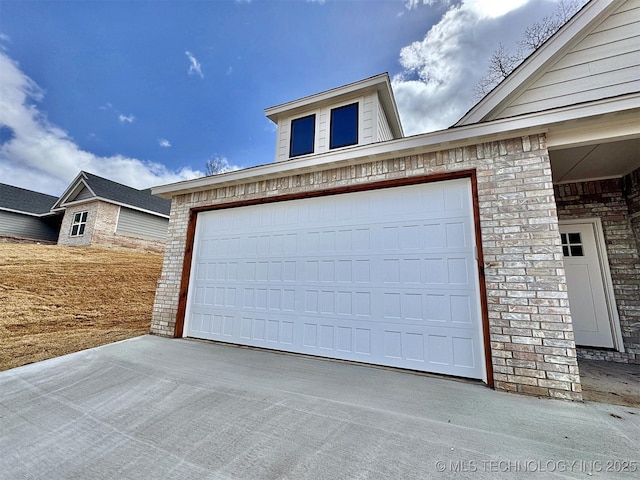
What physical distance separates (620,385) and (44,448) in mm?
5433

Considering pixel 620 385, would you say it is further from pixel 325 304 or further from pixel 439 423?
pixel 325 304

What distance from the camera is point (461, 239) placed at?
3.31 meters

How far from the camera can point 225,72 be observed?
11.1 m

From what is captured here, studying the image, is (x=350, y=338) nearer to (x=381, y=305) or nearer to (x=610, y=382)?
(x=381, y=305)

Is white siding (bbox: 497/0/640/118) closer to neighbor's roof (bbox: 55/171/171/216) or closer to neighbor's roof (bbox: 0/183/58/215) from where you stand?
neighbor's roof (bbox: 55/171/171/216)

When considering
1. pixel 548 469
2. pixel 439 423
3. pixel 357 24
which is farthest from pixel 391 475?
pixel 357 24

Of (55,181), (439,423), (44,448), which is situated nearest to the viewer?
(44,448)

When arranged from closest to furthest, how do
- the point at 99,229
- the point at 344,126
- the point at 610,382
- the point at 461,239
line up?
the point at 610,382 → the point at 461,239 → the point at 344,126 → the point at 99,229

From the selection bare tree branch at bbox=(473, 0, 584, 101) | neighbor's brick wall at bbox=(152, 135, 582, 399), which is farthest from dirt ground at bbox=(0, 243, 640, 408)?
bare tree branch at bbox=(473, 0, 584, 101)

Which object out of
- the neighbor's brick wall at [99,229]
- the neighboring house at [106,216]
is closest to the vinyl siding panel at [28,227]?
the neighboring house at [106,216]

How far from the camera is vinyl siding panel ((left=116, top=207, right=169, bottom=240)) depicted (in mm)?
14398

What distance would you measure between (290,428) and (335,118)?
21.3 ft

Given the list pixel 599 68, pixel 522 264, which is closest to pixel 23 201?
pixel 522 264

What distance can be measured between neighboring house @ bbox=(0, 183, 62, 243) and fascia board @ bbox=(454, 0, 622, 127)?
21.4 m
